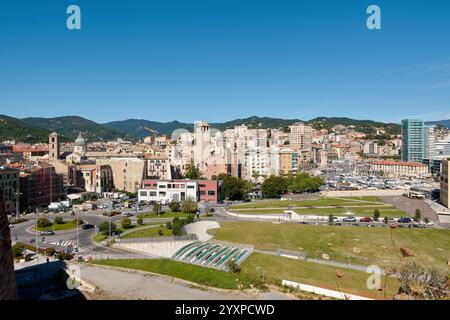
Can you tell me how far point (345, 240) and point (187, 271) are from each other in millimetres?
10178

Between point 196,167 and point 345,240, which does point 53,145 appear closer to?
point 196,167

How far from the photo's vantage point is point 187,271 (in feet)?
52.5

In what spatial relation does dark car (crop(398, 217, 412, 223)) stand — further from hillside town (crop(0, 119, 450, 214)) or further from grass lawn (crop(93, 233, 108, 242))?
grass lawn (crop(93, 233, 108, 242))

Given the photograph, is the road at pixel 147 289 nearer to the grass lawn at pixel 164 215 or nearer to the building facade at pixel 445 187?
the grass lawn at pixel 164 215

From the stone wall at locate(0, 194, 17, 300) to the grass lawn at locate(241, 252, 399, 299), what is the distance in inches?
473

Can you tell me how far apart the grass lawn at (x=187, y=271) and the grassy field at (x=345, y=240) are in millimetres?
4483

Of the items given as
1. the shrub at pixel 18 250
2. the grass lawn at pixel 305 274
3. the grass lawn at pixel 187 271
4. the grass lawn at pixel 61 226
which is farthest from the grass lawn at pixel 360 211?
the shrub at pixel 18 250

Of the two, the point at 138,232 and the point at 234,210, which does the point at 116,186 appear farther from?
the point at 138,232

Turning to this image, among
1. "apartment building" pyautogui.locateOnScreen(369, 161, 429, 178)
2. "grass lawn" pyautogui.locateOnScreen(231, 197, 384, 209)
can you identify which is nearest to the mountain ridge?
"apartment building" pyautogui.locateOnScreen(369, 161, 429, 178)

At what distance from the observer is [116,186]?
46.1 metres
